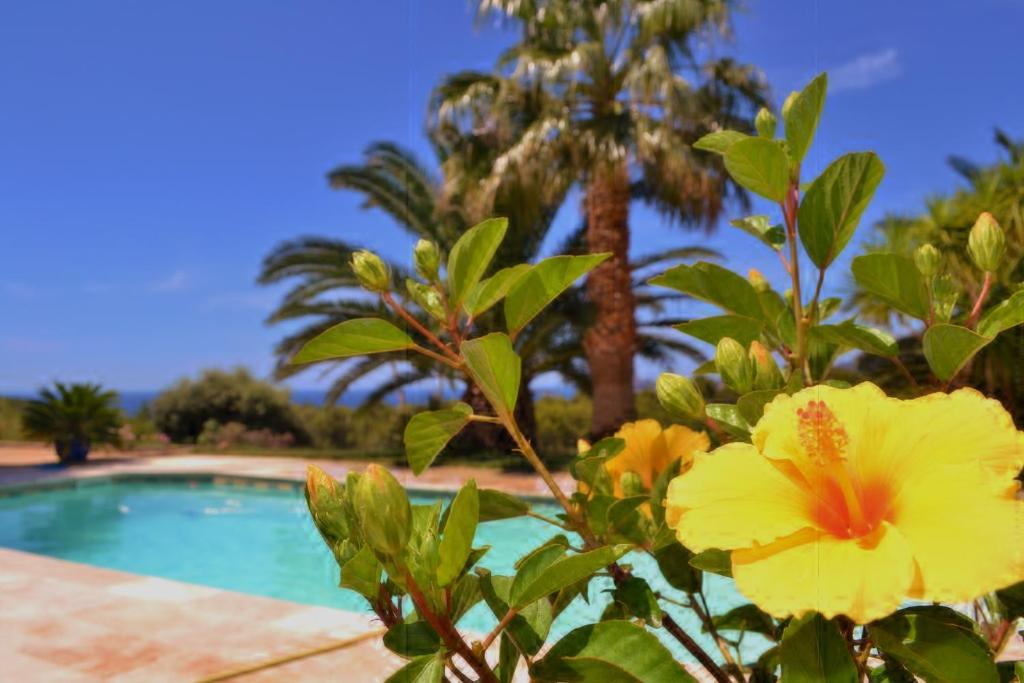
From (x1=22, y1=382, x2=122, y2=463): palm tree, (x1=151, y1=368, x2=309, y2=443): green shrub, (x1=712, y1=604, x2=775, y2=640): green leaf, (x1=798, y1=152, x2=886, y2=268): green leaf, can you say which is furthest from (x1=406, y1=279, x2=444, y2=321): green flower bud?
(x1=151, y1=368, x2=309, y2=443): green shrub

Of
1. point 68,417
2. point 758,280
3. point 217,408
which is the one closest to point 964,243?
point 758,280

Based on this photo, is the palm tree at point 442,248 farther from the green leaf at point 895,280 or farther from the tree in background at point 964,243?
the green leaf at point 895,280

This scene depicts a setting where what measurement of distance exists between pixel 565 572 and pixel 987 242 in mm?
345

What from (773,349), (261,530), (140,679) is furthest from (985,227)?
(261,530)

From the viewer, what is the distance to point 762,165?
445mm

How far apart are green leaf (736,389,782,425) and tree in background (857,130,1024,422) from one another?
207 inches

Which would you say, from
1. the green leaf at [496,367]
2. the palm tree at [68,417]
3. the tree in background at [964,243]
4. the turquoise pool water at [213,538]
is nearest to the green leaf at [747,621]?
the green leaf at [496,367]

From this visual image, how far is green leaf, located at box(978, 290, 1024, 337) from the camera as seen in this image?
461mm

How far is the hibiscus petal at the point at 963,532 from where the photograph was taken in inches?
10.9

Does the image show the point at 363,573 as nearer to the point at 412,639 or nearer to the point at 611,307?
the point at 412,639

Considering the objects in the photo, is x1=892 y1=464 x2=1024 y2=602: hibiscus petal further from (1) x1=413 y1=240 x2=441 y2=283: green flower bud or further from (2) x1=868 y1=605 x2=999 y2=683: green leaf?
(1) x1=413 y1=240 x2=441 y2=283: green flower bud

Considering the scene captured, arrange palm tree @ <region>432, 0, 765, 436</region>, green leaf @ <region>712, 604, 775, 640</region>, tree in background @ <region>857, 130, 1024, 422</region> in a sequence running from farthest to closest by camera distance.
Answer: palm tree @ <region>432, 0, 765, 436</region> → tree in background @ <region>857, 130, 1024, 422</region> → green leaf @ <region>712, 604, 775, 640</region>

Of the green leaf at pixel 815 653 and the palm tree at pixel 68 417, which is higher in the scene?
the palm tree at pixel 68 417

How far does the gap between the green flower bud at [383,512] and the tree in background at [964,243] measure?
214 inches
